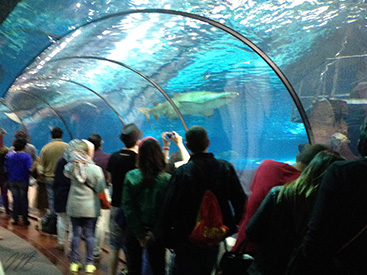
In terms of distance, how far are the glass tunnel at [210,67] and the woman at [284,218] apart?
2.56 metres

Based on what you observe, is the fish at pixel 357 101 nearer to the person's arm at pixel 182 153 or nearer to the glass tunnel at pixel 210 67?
the glass tunnel at pixel 210 67

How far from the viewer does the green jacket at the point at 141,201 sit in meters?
4.00

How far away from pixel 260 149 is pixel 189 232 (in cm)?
626

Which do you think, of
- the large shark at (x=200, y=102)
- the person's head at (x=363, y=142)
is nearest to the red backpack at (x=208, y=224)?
the person's head at (x=363, y=142)

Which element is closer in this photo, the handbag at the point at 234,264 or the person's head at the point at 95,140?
the handbag at the point at 234,264

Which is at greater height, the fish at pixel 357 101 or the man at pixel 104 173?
the fish at pixel 357 101

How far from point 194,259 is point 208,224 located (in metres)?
0.37

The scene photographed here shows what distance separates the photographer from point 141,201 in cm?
407

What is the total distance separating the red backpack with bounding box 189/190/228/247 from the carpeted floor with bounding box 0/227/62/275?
2.59 metres

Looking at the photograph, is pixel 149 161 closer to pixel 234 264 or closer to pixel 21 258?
pixel 234 264

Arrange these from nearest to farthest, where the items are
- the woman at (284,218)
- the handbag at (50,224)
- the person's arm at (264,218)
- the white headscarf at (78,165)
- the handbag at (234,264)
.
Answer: the woman at (284,218) → the person's arm at (264,218) → the handbag at (234,264) → the white headscarf at (78,165) → the handbag at (50,224)

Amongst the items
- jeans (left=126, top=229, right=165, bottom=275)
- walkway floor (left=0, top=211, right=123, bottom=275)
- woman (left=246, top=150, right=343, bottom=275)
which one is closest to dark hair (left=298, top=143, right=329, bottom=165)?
woman (left=246, top=150, right=343, bottom=275)

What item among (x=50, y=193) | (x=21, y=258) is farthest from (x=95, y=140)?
(x=21, y=258)

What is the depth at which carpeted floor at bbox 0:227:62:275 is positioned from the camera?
511 cm
